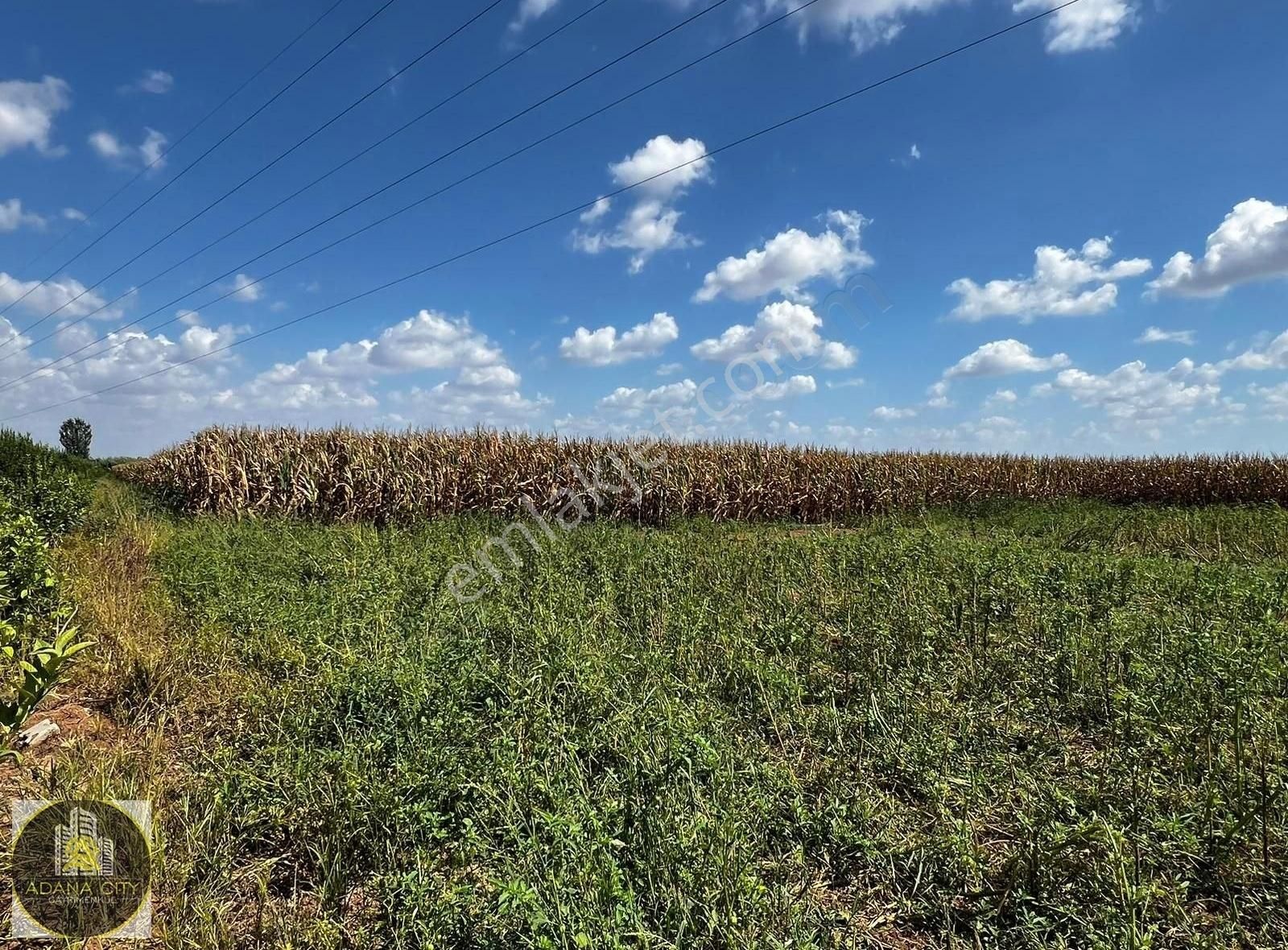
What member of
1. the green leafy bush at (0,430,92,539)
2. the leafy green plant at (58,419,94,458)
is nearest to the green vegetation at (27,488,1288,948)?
the green leafy bush at (0,430,92,539)

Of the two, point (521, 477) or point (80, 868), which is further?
point (521, 477)

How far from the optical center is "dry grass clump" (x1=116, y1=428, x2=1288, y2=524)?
14.4m

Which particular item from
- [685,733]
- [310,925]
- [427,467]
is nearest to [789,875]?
[685,733]

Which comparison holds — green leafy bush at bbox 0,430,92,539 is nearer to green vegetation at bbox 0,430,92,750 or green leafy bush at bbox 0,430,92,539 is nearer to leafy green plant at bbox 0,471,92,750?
green vegetation at bbox 0,430,92,750

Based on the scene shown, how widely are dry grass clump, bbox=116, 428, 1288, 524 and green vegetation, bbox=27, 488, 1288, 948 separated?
7965 mm

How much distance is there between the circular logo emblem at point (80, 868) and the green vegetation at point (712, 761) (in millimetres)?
148

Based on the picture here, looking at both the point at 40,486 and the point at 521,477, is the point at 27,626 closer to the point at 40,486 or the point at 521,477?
the point at 40,486

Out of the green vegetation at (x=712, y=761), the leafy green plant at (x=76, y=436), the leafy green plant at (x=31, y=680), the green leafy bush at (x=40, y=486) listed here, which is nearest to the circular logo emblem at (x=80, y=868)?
the green vegetation at (x=712, y=761)

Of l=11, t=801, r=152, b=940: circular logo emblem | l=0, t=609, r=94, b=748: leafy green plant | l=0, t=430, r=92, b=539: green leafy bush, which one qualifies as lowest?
l=11, t=801, r=152, b=940: circular logo emblem

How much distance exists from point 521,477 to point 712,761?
13.0 metres

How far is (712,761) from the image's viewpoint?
3.01 m

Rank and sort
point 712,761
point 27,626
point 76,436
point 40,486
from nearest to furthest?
point 712,761 → point 27,626 → point 40,486 → point 76,436

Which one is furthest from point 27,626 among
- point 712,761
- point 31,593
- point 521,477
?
point 521,477

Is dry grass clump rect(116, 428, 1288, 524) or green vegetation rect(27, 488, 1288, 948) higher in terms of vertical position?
dry grass clump rect(116, 428, 1288, 524)
